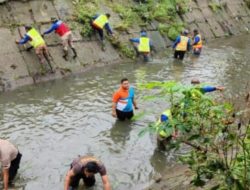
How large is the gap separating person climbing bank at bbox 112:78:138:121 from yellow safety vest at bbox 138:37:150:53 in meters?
7.24

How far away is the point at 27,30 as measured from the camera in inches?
586

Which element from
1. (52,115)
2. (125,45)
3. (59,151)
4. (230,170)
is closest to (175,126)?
(230,170)

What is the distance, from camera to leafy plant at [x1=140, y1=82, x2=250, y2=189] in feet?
12.8

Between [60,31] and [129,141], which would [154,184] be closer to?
[129,141]

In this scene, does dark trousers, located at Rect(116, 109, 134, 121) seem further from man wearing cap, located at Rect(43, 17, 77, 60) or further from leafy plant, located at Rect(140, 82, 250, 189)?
leafy plant, located at Rect(140, 82, 250, 189)

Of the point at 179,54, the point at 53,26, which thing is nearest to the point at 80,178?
the point at 53,26

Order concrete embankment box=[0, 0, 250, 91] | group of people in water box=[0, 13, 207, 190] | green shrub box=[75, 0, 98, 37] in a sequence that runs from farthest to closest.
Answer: green shrub box=[75, 0, 98, 37] → concrete embankment box=[0, 0, 250, 91] → group of people in water box=[0, 13, 207, 190]

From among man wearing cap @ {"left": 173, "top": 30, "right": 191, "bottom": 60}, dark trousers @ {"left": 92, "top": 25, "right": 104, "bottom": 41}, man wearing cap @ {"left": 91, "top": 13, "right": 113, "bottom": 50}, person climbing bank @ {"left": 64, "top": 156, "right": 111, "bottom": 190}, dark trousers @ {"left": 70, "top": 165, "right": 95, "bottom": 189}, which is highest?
man wearing cap @ {"left": 91, "top": 13, "right": 113, "bottom": 50}

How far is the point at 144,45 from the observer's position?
18031mm

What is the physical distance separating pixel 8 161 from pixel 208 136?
4390mm

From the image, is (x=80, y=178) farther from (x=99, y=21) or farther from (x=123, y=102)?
(x=99, y=21)

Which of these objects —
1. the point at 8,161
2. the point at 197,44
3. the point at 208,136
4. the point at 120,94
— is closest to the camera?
the point at 208,136

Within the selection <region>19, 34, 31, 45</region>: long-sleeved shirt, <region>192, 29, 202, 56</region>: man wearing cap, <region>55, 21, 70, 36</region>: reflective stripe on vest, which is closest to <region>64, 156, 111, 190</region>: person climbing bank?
<region>19, 34, 31, 45</region>: long-sleeved shirt

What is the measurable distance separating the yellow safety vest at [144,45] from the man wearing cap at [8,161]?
10.8m
